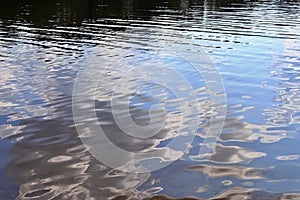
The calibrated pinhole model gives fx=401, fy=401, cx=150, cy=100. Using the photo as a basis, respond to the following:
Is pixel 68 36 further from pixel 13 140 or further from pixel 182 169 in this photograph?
pixel 182 169

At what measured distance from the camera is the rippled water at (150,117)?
620 cm

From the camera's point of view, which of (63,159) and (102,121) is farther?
(102,121)

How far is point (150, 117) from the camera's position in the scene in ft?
30.1

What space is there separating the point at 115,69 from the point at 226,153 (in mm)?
7412

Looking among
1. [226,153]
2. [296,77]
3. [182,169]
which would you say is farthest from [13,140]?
[296,77]

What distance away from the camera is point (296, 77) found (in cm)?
1320

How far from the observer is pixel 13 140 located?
781 cm

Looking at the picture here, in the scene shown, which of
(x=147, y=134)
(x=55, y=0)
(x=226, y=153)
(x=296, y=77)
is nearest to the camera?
(x=226, y=153)

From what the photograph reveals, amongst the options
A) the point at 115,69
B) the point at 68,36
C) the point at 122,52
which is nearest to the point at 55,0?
the point at 68,36

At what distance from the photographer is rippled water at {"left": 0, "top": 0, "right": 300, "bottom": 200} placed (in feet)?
20.3

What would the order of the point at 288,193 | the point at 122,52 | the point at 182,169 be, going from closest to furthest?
the point at 288,193 → the point at 182,169 → the point at 122,52

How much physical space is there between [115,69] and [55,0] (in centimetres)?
3948

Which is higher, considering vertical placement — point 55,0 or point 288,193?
point 55,0

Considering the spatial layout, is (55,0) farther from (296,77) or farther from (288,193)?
(288,193)
